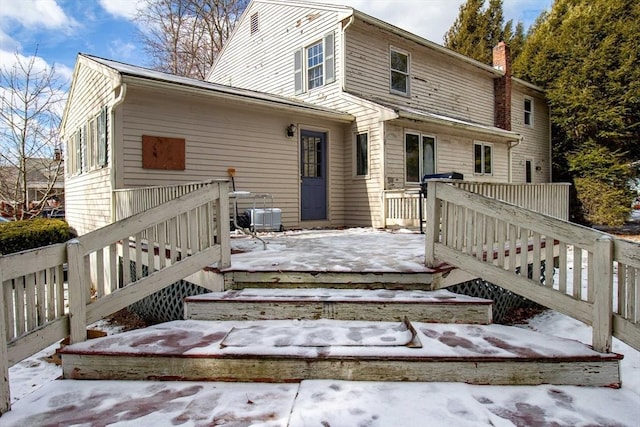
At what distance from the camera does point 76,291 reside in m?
2.61

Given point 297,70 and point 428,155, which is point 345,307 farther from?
point 297,70

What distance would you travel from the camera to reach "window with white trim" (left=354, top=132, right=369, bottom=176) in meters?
8.98

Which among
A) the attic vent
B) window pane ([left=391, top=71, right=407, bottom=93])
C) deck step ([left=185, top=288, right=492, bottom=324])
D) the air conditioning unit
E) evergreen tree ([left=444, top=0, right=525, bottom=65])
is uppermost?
evergreen tree ([left=444, top=0, right=525, bottom=65])

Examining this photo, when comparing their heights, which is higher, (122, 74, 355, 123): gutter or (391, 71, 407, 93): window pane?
(391, 71, 407, 93): window pane

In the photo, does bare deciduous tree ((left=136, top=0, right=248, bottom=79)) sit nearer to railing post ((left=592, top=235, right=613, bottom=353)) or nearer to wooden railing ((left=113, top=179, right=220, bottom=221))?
wooden railing ((left=113, top=179, right=220, bottom=221))

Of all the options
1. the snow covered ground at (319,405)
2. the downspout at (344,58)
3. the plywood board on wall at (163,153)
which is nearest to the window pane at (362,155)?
the downspout at (344,58)

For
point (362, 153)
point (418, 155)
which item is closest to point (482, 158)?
point (418, 155)

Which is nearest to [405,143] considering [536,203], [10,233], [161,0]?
[536,203]

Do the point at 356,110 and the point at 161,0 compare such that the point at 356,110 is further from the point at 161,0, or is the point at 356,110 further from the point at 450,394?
the point at 161,0

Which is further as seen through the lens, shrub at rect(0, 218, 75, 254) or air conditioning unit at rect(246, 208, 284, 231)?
shrub at rect(0, 218, 75, 254)

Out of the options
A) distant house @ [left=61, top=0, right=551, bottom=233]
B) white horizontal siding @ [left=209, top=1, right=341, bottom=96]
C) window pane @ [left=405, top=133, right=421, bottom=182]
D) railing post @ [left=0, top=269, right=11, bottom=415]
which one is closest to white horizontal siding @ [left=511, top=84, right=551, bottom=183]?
distant house @ [left=61, top=0, right=551, bottom=233]

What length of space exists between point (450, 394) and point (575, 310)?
3.91ft

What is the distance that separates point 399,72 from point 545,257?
924 centimetres

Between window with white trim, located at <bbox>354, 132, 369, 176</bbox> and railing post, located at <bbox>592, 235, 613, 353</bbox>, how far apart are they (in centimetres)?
666
